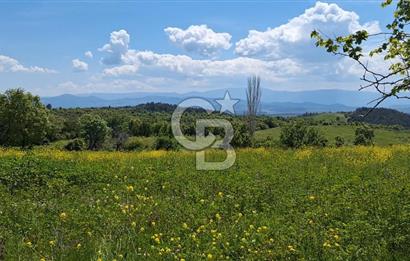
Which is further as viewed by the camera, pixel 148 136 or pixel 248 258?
pixel 148 136

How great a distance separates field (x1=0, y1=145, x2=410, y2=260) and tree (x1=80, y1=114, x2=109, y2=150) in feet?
276

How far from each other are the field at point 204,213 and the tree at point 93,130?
276ft

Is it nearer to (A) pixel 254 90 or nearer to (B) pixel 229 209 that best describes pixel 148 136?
(A) pixel 254 90

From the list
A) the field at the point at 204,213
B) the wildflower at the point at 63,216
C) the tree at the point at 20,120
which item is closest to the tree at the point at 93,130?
the tree at the point at 20,120

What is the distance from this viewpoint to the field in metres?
6.49

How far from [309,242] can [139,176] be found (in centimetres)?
764

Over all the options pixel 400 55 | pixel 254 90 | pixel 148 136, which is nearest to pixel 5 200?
pixel 400 55

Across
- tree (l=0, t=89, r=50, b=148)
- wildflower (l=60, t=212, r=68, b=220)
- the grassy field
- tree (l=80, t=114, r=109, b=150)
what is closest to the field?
wildflower (l=60, t=212, r=68, b=220)

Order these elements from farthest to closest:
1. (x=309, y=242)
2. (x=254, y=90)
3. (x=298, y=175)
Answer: (x=254, y=90) < (x=298, y=175) < (x=309, y=242)

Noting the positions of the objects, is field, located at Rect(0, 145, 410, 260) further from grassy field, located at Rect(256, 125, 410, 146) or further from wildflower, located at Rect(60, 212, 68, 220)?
grassy field, located at Rect(256, 125, 410, 146)

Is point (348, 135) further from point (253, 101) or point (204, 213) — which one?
point (204, 213)

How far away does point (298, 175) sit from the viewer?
12.4 meters

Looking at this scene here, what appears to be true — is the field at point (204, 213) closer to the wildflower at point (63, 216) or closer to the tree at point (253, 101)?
the wildflower at point (63, 216)

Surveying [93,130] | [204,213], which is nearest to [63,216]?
[204,213]
